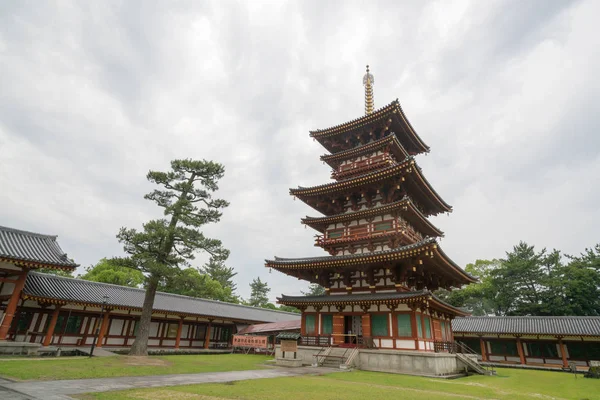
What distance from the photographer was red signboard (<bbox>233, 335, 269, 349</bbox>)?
95.2 ft

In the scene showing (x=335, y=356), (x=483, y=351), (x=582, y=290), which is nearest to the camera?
(x=335, y=356)

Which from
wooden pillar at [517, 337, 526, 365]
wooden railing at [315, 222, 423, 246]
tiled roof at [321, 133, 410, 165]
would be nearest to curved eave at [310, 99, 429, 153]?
tiled roof at [321, 133, 410, 165]

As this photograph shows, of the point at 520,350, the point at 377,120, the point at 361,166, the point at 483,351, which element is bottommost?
the point at 483,351

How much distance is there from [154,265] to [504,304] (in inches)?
2137

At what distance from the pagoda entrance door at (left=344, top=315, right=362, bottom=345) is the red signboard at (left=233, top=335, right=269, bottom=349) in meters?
9.78

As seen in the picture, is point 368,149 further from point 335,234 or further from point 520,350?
point 520,350

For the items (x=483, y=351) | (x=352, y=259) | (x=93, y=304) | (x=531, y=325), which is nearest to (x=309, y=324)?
(x=352, y=259)

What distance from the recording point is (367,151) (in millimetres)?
27078

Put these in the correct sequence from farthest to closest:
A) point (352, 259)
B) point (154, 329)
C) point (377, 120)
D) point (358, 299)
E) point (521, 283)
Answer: point (521, 283) < point (154, 329) < point (377, 120) < point (352, 259) < point (358, 299)

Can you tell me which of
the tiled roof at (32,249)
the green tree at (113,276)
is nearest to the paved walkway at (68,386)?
the tiled roof at (32,249)

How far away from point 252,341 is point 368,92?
26.2 meters

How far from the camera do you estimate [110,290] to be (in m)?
30.1

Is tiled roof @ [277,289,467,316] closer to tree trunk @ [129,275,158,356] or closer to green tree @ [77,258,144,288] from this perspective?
tree trunk @ [129,275,158,356]

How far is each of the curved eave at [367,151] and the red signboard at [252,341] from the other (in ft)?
56.0
